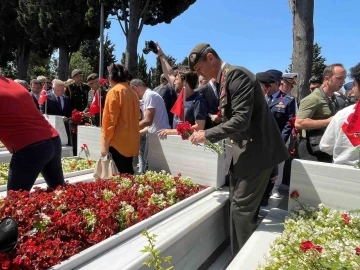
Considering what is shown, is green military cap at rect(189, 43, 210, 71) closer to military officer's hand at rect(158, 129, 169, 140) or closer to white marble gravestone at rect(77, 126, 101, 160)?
military officer's hand at rect(158, 129, 169, 140)

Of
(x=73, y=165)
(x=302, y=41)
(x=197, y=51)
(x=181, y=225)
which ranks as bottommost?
(x=73, y=165)

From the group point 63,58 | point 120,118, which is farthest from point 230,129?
point 63,58

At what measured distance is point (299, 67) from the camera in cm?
639

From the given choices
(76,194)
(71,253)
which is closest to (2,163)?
(76,194)

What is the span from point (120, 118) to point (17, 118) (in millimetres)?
1496

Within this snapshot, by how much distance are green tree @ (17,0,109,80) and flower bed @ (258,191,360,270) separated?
20.0m

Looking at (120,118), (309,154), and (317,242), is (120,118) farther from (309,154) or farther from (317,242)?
(317,242)

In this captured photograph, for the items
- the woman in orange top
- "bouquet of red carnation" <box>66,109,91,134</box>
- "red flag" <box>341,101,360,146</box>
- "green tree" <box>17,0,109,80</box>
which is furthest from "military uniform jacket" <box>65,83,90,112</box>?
"green tree" <box>17,0,109,80</box>

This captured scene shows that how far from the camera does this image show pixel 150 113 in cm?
461

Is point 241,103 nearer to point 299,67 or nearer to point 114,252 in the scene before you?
point 114,252

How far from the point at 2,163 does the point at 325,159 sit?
4.80 meters

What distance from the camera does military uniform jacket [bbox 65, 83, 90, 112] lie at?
7.26 meters

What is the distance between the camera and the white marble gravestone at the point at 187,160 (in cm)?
409

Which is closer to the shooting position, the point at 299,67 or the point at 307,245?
the point at 307,245
